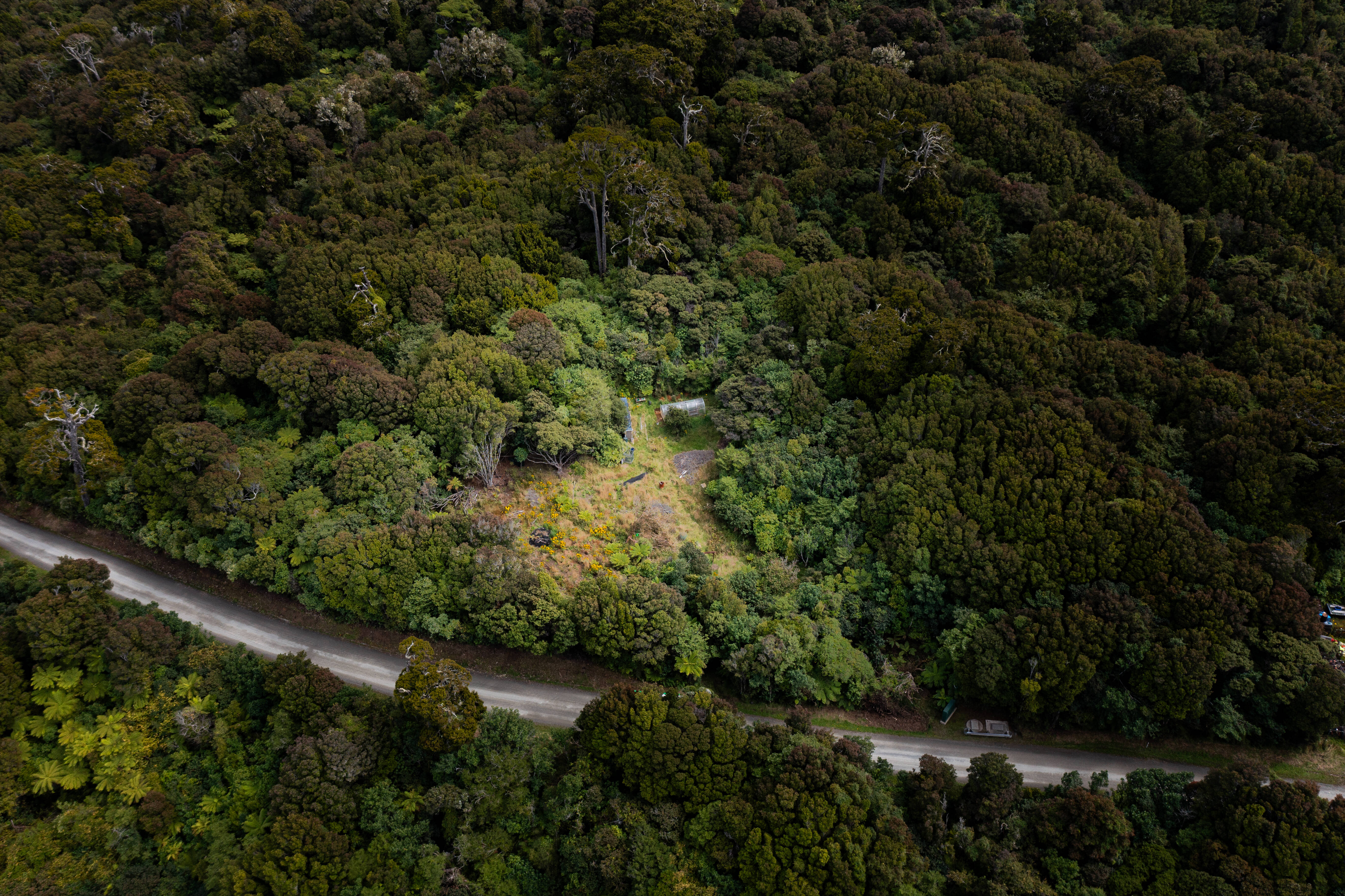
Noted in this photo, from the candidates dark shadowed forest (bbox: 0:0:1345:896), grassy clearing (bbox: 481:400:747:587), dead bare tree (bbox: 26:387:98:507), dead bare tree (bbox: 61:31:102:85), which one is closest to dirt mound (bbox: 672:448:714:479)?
grassy clearing (bbox: 481:400:747:587)

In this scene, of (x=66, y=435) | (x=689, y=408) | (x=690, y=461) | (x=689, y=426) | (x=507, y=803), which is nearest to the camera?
(x=507, y=803)

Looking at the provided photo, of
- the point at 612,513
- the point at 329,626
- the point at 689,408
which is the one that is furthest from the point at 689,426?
the point at 329,626

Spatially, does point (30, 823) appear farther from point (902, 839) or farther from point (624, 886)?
point (902, 839)

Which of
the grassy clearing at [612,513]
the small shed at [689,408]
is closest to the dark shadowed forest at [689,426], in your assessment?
the grassy clearing at [612,513]

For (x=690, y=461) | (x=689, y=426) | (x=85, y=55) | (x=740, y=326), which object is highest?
(x=85, y=55)

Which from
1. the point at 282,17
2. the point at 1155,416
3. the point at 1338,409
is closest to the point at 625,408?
the point at 1155,416

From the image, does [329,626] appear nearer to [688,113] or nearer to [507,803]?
[507,803]
